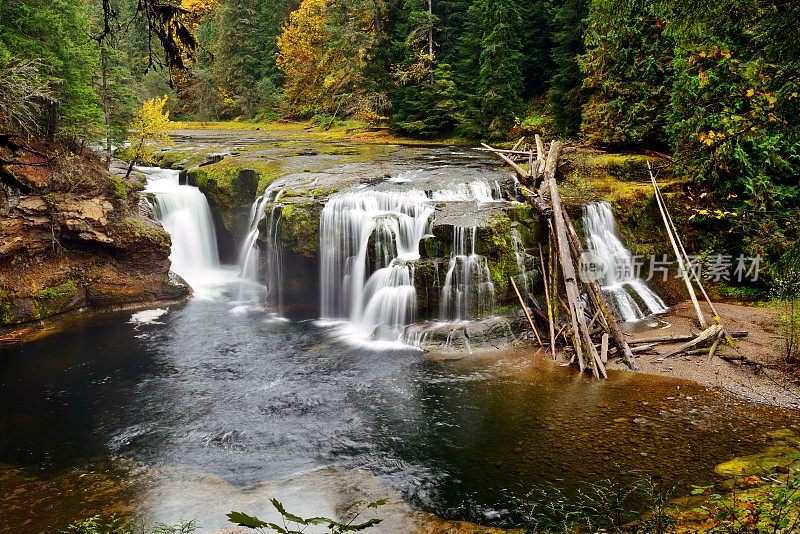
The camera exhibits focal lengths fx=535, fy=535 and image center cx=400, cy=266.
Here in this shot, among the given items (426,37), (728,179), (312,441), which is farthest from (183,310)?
→ (426,37)

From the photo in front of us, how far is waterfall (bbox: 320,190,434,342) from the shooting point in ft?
42.5

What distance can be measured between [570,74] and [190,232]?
666 inches

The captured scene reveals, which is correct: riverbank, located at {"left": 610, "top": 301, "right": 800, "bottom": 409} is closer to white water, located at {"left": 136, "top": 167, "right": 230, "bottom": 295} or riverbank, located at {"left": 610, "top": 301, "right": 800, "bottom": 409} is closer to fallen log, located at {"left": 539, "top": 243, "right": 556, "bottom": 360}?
fallen log, located at {"left": 539, "top": 243, "right": 556, "bottom": 360}

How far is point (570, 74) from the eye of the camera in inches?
908

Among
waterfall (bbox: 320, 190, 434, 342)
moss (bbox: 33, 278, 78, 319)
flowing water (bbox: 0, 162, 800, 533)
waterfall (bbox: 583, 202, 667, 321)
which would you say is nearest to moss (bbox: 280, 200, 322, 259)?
waterfall (bbox: 320, 190, 434, 342)

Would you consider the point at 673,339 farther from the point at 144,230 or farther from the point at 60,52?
the point at 60,52

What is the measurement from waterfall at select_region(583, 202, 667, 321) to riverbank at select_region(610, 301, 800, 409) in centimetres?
68

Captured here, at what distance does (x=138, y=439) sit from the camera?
28.0 ft

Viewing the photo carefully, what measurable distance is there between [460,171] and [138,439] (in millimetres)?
13363

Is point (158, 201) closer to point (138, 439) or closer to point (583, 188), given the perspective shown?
point (138, 439)

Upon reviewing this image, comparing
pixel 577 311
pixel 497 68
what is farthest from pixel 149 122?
pixel 497 68

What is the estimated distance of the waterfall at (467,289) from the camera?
12.5 meters

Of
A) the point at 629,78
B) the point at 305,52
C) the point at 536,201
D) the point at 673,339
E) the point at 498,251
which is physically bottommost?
the point at 673,339

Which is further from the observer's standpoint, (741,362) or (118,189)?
(118,189)
